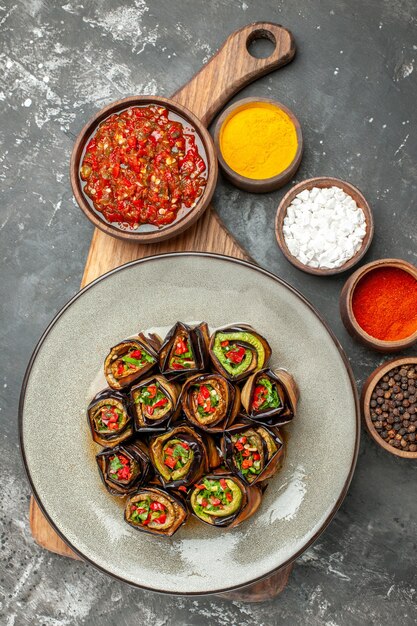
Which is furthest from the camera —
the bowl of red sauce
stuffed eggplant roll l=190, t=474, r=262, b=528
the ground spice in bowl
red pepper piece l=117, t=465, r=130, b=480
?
the ground spice in bowl

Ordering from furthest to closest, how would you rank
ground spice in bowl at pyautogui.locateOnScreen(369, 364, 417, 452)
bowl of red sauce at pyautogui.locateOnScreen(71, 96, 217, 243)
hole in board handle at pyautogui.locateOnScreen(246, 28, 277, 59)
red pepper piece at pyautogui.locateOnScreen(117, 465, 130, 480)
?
hole in board handle at pyautogui.locateOnScreen(246, 28, 277, 59), ground spice in bowl at pyautogui.locateOnScreen(369, 364, 417, 452), bowl of red sauce at pyautogui.locateOnScreen(71, 96, 217, 243), red pepper piece at pyautogui.locateOnScreen(117, 465, 130, 480)

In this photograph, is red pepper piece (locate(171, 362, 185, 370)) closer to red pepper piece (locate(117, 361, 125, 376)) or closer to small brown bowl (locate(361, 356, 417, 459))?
red pepper piece (locate(117, 361, 125, 376))

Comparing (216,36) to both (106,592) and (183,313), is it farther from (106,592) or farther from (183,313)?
(106,592)

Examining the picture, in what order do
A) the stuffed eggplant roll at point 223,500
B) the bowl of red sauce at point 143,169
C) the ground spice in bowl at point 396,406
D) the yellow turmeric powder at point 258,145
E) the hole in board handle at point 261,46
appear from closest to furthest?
the stuffed eggplant roll at point 223,500, the bowl of red sauce at point 143,169, the ground spice in bowl at point 396,406, the yellow turmeric powder at point 258,145, the hole in board handle at point 261,46

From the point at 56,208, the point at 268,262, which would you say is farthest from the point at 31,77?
the point at 268,262

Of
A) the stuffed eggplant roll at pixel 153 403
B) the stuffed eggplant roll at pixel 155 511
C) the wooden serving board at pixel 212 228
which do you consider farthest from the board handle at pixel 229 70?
the stuffed eggplant roll at pixel 155 511

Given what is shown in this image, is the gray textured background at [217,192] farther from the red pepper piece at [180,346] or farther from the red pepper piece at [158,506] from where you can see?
the red pepper piece at [158,506]

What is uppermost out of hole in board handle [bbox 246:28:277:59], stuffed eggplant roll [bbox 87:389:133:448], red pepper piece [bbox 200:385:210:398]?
hole in board handle [bbox 246:28:277:59]

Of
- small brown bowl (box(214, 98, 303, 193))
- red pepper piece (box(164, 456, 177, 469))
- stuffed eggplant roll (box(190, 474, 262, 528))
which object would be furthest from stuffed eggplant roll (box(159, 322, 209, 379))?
small brown bowl (box(214, 98, 303, 193))
